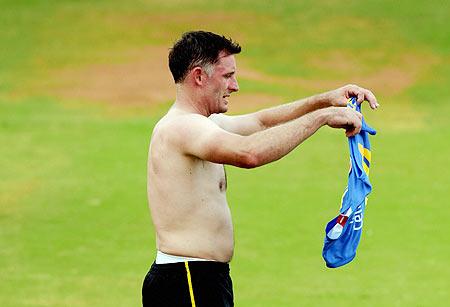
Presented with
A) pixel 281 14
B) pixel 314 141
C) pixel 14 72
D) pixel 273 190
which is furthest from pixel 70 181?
pixel 281 14

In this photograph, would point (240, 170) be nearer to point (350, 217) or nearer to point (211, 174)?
point (350, 217)

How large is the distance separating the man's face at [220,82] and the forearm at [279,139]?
0.53 metres

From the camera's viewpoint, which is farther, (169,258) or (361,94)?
(361,94)

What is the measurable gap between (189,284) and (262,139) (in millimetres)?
884

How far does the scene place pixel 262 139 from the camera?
4828 millimetres

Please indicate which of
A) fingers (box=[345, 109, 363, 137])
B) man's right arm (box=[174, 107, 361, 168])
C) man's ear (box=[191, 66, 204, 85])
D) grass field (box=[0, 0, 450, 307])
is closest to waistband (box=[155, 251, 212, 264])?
man's right arm (box=[174, 107, 361, 168])

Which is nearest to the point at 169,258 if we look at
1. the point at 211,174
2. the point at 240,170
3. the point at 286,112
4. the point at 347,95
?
the point at 211,174

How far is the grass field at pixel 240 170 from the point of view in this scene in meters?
9.38

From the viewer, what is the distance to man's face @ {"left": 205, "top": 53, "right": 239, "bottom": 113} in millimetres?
5305

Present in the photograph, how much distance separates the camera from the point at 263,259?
987 cm

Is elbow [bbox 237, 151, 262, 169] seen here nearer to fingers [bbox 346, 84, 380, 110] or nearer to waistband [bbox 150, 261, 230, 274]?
waistband [bbox 150, 261, 230, 274]

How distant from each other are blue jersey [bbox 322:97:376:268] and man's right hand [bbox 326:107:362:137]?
1.49 feet

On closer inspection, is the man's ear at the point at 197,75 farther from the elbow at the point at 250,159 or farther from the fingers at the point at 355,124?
the fingers at the point at 355,124

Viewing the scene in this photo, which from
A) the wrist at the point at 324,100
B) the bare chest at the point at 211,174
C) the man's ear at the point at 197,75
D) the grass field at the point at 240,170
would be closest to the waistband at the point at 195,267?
the bare chest at the point at 211,174
